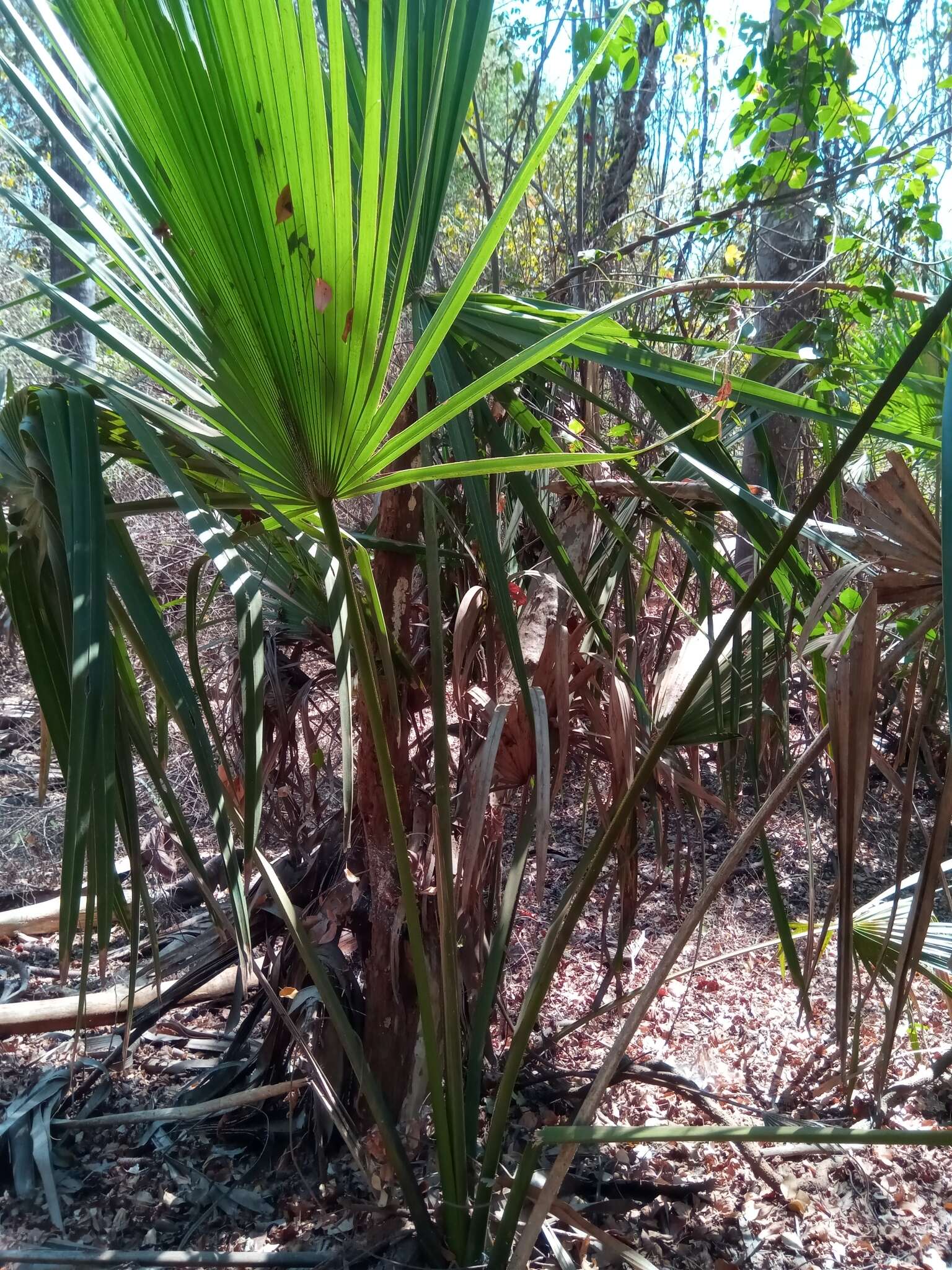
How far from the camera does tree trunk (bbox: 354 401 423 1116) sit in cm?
167

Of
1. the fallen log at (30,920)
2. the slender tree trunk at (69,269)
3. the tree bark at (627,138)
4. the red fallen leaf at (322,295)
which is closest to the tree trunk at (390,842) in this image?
the red fallen leaf at (322,295)

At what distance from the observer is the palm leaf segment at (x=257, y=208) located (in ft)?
2.71

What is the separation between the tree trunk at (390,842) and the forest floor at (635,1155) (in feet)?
0.86

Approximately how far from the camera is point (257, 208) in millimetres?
888

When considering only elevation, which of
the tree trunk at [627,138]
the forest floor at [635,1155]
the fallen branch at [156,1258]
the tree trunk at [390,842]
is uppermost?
the tree trunk at [627,138]

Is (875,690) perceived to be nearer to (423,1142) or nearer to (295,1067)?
(423,1142)

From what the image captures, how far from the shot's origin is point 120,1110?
196 cm

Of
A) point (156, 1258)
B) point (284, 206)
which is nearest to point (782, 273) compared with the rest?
point (284, 206)

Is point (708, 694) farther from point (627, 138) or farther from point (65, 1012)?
point (627, 138)

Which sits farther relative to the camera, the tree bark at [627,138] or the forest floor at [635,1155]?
the tree bark at [627,138]

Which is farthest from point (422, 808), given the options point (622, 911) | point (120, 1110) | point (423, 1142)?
point (120, 1110)

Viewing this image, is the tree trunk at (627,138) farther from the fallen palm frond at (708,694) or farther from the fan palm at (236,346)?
the fan palm at (236,346)

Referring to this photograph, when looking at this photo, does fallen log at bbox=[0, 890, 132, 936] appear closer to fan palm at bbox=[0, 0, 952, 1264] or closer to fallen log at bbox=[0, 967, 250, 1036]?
fallen log at bbox=[0, 967, 250, 1036]

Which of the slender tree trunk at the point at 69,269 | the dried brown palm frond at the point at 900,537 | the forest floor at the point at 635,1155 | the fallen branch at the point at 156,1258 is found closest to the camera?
the dried brown palm frond at the point at 900,537
